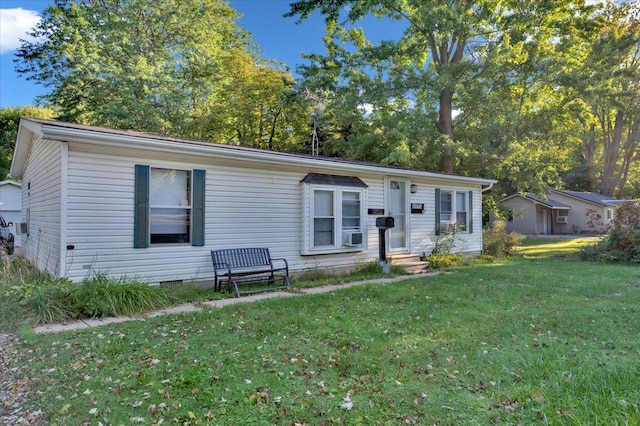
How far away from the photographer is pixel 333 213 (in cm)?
887

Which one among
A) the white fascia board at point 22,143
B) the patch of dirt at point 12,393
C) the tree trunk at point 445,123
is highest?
the tree trunk at point 445,123

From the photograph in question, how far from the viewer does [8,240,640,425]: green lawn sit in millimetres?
2596

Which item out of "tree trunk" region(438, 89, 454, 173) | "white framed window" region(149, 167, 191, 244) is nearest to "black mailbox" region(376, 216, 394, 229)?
"white framed window" region(149, 167, 191, 244)

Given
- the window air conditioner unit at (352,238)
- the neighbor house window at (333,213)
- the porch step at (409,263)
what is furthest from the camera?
the porch step at (409,263)

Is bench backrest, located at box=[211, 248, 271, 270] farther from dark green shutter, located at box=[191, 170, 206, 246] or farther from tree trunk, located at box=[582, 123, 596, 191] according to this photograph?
tree trunk, located at box=[582, 123, 596, 191]

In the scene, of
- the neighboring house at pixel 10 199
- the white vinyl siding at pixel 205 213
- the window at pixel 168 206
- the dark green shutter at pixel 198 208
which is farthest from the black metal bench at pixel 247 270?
the neighboring house at pixel 10 199

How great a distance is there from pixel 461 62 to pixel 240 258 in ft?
41.7

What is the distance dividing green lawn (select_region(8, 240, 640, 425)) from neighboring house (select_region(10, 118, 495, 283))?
6.31 feet

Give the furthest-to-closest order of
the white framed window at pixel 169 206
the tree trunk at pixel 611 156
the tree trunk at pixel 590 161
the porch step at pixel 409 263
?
the tree trunk at pixel 590 161
the tree trunk at pixel 611 156
the porch step at pixel 409 263
the white framed window at pixel 169 206

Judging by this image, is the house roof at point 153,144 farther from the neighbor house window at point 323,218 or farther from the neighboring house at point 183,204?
the neighbor house window at point 323,218

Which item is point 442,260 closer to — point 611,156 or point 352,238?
point 352,238

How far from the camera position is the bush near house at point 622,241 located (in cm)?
1139

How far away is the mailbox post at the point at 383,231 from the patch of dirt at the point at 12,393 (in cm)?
715

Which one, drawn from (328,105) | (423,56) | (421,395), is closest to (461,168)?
(423,56)
